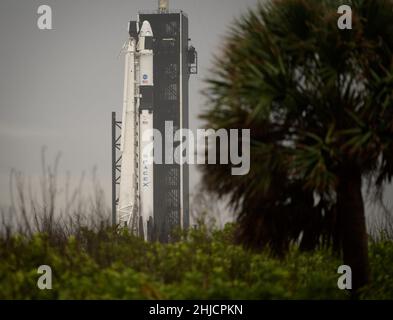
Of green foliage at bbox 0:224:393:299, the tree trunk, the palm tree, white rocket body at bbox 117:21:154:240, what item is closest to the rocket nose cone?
white rocket body at bbox 117:21:154:240

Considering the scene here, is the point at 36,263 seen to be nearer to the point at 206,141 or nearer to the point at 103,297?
the point at 103,297

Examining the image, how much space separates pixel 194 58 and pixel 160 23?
2.84m

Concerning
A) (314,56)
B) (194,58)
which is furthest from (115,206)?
(314,56)

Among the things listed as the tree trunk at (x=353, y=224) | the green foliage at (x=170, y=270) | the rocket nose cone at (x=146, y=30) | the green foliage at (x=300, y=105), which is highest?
the rocket nose cone at (x=146, y=30)

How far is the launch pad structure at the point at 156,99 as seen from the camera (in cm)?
4166

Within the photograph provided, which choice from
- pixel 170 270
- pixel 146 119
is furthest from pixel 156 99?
pixel 170 270

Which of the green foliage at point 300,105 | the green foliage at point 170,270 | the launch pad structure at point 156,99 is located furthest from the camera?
the launch pad structure at point 156,99

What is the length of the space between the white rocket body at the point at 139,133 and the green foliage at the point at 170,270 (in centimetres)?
2579

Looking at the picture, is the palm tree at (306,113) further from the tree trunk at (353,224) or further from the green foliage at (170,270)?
the green foliage at (170,270)

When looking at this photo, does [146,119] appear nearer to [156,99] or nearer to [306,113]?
[156,99]

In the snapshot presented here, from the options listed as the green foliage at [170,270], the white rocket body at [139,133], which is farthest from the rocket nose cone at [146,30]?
the green foliage at [170,270]

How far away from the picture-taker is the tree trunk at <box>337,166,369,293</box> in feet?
42.0

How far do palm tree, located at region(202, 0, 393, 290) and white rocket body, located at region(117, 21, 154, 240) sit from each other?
2887cm

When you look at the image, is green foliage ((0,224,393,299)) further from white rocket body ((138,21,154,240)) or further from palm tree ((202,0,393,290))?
white rocket body ((138,21,154,240))
